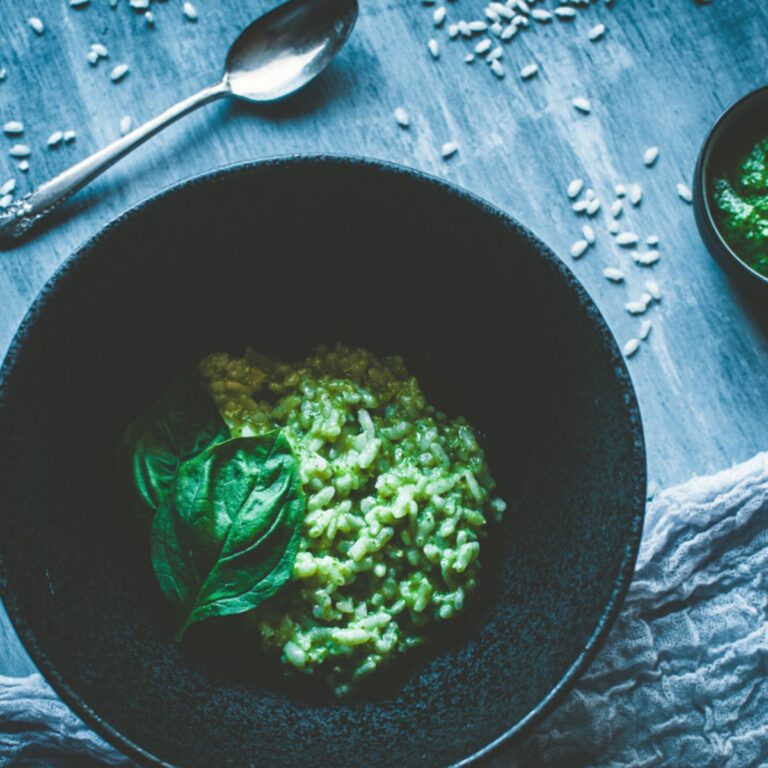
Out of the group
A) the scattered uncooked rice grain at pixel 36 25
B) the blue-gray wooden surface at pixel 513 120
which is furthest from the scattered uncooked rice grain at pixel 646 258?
the scattered uncooked rice grain at pixel 36 25

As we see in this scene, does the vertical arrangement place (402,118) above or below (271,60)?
below

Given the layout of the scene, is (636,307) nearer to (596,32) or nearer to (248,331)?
(596,32)

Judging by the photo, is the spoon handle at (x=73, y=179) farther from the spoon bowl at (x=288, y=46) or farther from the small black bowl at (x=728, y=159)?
the small black bowl at (x=728, y=159)

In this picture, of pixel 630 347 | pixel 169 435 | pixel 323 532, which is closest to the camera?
pixel 323 532

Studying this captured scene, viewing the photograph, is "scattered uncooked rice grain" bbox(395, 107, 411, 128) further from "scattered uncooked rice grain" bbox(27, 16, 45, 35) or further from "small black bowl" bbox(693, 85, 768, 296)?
"scattered uncooked rice grain" bbox(27, 16, 45, 35)

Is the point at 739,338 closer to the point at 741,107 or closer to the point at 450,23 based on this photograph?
the point at 741,107

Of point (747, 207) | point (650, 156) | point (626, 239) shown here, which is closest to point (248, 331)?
point (626, 239)
